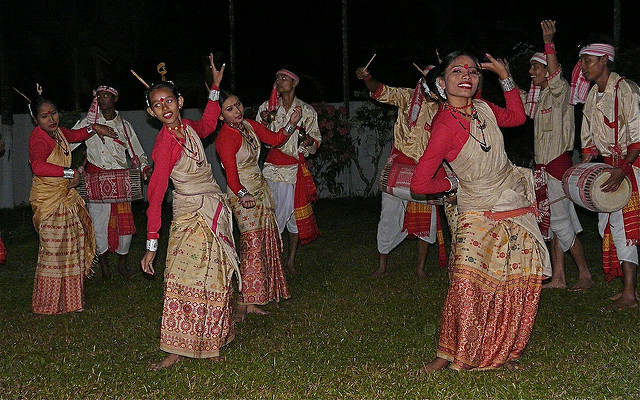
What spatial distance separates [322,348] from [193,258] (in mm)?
1162

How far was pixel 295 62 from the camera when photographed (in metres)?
23.5

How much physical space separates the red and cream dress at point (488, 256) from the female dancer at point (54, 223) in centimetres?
369

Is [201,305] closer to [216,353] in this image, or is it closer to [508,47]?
[216,353]

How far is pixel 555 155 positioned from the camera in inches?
297

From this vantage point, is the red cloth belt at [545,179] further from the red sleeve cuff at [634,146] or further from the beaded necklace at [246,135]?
the beaded necklace at [246,135]

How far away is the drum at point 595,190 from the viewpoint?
20.8 ft

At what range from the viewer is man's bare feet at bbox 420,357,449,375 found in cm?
521

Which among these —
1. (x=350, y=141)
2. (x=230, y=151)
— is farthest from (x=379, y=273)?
(x=350, y=141)

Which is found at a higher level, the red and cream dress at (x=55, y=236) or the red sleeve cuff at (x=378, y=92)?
the red sleeve cuff at (x=378, y=92)

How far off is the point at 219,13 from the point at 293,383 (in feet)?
63.2

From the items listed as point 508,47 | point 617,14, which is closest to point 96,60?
point 508,47

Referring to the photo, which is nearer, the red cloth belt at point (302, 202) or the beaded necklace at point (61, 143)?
the beaded necklace at point (61, 143)

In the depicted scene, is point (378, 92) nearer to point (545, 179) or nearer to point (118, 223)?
point (545, 179)

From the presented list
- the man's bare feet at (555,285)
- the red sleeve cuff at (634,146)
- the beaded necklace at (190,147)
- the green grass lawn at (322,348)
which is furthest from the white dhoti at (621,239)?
the beaded necklace at (190,147)
